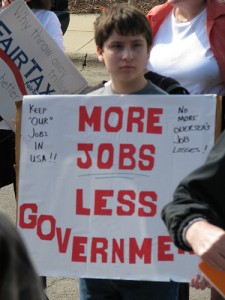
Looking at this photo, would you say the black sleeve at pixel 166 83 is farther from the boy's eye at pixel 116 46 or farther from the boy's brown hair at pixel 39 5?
the boy's brown hair at pixel 39 5

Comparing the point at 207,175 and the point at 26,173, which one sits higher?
the point at 207,175

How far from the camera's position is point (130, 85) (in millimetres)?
3561

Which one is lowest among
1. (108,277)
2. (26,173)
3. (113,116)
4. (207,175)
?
(108,277)

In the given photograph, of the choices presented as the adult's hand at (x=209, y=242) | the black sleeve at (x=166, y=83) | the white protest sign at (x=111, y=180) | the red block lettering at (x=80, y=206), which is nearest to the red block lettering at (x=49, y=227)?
the white protest sign at (x=111, y=180)

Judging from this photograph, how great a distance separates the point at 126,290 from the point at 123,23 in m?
1.04

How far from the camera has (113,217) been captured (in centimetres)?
356

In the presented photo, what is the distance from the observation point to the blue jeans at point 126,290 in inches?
138

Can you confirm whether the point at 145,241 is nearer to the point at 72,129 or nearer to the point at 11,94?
the point at 72,129

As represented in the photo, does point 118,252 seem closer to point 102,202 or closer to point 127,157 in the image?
point 102,202

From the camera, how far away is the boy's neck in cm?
355

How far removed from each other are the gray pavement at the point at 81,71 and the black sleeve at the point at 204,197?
109 inches

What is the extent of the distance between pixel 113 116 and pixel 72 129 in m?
0.18

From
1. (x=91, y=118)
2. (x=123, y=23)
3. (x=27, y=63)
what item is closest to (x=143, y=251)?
(x=91, y=118)

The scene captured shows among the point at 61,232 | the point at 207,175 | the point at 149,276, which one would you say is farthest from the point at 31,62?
the point at 207,175
